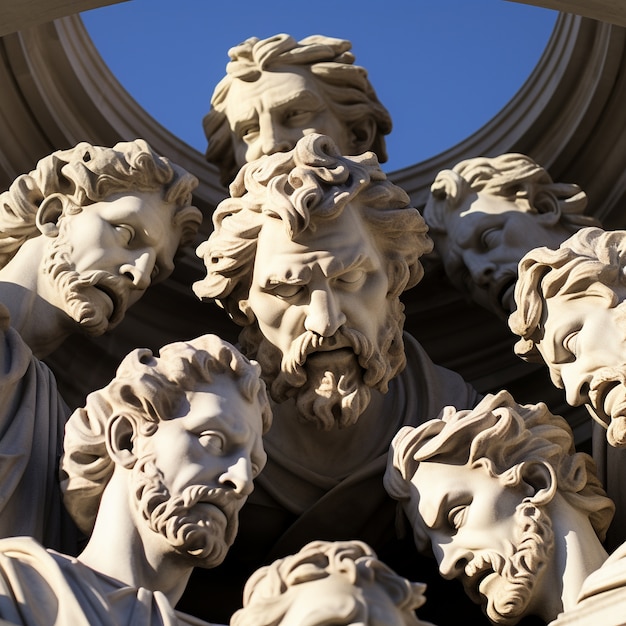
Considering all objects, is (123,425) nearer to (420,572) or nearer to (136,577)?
(136,577)

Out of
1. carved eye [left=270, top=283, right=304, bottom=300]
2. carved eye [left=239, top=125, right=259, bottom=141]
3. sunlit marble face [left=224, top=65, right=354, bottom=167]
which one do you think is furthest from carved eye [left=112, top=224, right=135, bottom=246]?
carved eye [left=239, top=125, right=259, bottom=141]

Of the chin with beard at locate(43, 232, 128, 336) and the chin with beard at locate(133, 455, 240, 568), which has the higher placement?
the chin with beard at locate(43, 232, 128, 336)

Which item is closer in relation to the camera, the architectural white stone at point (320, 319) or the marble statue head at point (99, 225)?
the architectural white stone at point (320, 319)

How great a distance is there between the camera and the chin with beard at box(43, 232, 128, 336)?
628 cm

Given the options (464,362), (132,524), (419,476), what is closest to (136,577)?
(132,524)

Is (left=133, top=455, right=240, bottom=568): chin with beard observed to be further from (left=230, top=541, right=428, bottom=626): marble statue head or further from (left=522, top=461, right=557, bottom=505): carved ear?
(left=522, top=461, right=557, bottom=505): carved ear

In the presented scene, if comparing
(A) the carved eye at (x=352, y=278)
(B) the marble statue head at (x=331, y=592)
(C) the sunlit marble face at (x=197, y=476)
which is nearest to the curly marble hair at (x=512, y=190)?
(A) the carved eye at (x=352, y=278)

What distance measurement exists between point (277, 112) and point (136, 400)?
2.08 m

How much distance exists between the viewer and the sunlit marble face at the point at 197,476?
17.0 ft

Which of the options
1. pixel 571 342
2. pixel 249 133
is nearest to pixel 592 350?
pixel 571 342

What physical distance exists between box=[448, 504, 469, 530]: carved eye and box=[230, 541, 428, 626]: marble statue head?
35.8 inches

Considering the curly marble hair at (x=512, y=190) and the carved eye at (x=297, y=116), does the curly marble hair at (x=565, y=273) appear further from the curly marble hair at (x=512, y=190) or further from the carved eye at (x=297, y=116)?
the carved eye at (x=297, y=116)

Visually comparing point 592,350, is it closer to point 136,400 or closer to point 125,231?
point 136,400

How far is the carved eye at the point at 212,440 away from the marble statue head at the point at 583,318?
3.45 feet
